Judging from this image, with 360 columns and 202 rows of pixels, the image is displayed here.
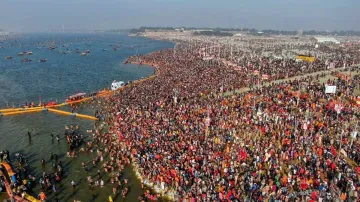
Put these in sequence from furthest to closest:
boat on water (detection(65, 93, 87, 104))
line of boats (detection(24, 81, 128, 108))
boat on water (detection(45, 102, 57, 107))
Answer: boat on water (detection(65, 93, 87, 104)) → line of boats (detection(24, 81, 128, 108)) → boat on water (detection(45, 102, 57, 107))

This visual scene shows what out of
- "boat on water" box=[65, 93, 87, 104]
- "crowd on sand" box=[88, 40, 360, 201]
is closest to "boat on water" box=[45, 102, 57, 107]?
"boat on water" box=[65, 93, 87, 104]

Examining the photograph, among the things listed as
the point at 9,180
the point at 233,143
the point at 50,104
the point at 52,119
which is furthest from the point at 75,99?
the point at 233,143

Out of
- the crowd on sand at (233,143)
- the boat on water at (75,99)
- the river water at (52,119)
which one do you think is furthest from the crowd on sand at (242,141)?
the boat on water at (75,99)

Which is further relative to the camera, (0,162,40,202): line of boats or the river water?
the river water

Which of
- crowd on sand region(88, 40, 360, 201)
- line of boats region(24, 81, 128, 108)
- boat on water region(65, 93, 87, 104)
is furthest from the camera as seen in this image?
boat on water region(65, 93, 87, 104)

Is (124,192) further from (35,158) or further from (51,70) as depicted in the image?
(51,70)

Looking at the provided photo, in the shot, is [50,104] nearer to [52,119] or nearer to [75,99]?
[75,99]

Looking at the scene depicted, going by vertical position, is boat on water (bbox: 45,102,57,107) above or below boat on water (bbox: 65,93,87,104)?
below

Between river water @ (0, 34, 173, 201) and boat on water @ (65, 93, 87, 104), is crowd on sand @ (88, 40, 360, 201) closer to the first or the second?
river water @ (0, 34, 173, 201)
